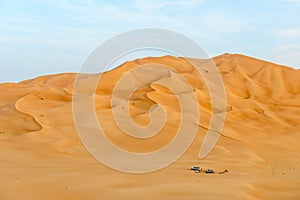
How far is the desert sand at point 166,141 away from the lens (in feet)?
30.2

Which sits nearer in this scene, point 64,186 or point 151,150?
point 64,186

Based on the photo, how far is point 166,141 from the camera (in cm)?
1666

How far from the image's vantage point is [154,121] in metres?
18.9

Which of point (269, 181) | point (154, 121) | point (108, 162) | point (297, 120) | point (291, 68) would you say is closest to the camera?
point (269, 181)

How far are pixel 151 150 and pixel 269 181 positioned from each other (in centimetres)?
586

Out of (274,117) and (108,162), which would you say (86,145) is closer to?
(108,162)

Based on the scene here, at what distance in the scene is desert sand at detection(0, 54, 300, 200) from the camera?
921cm

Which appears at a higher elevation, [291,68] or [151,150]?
[291,68]

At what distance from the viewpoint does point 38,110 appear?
20.8 meters

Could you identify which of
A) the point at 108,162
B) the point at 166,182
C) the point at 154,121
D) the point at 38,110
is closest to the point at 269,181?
the point at 166,182

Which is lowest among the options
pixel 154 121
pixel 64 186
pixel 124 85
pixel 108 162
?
pixel 64 186

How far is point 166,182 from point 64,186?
7.49ft

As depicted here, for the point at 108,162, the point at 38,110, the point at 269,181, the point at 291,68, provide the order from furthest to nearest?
the point at 291,68 < the point at 38,110 < the point at 108,162 < the point at 269,181

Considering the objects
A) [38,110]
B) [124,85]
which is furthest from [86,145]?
[124,85]
